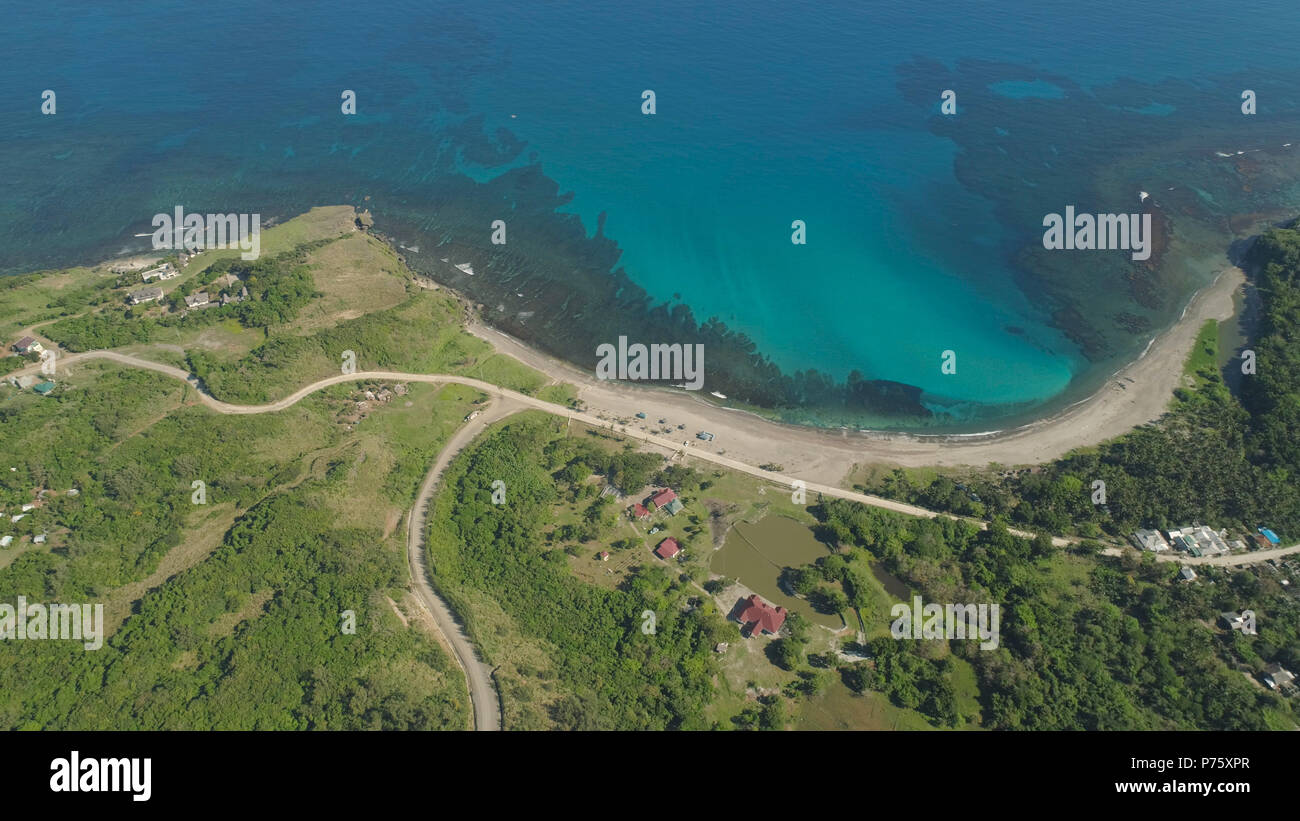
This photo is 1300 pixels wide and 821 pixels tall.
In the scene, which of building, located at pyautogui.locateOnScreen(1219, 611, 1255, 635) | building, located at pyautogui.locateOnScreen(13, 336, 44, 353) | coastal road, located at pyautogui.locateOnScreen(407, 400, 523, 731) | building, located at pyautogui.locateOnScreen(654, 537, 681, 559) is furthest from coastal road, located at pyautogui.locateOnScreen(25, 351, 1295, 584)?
building, located at pyautogui.locateOnScreen(654, 537, 681, 559)

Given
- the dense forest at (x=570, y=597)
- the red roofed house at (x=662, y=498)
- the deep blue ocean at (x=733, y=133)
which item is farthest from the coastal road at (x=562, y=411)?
the deep blue ocean at (x=733, y=133)

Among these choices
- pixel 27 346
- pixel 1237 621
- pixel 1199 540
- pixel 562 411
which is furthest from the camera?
pixel 27 346

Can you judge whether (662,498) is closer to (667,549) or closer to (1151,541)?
(667,549)

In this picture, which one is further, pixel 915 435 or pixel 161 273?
pixel 161 273

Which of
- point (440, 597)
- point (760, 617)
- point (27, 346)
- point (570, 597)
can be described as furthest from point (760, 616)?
point (27, 346)

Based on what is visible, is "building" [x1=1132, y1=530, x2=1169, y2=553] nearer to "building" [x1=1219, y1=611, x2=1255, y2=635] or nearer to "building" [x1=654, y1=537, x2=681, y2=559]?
"building" [x1=1219, y1=611, x2=1255, y2=635]

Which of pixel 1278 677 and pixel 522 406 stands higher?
pixel 522 406

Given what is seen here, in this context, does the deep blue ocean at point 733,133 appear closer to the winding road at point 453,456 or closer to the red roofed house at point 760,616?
the winding road at point 453,456

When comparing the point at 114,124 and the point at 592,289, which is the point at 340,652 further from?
the point at 114,124
